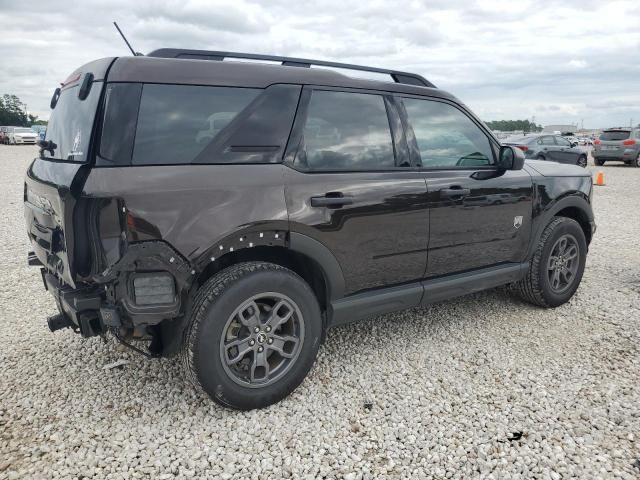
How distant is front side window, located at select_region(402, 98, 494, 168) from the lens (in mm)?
3379

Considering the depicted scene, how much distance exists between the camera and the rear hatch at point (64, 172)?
2398 millimetres

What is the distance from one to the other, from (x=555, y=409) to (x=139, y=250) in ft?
8.14

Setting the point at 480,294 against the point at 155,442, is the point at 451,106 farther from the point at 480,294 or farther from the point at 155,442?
the point at 155,442

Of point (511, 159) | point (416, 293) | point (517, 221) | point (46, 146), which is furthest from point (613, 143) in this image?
point (46, 146)

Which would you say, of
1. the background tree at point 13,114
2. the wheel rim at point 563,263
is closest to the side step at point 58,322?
the wheel rim at point 563,263

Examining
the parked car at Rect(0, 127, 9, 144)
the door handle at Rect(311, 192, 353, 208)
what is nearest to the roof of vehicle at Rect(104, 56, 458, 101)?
the door handle at Rect(311, 192, 353, 208)

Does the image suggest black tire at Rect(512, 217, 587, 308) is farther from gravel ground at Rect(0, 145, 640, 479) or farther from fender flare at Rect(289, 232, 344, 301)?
fender flare at Rect(289, 232, 344, 301)

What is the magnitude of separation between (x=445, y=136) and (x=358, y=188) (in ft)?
3.26

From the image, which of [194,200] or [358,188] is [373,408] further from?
[194,200]

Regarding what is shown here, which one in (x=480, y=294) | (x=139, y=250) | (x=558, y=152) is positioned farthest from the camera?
(x=558, y=152)

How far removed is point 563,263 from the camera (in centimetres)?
433

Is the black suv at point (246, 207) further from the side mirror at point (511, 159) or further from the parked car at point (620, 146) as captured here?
the parked car at point (620, 146)

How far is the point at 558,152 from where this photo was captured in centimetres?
1794

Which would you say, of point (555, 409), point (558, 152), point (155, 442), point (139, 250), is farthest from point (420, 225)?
point (558, 152)
